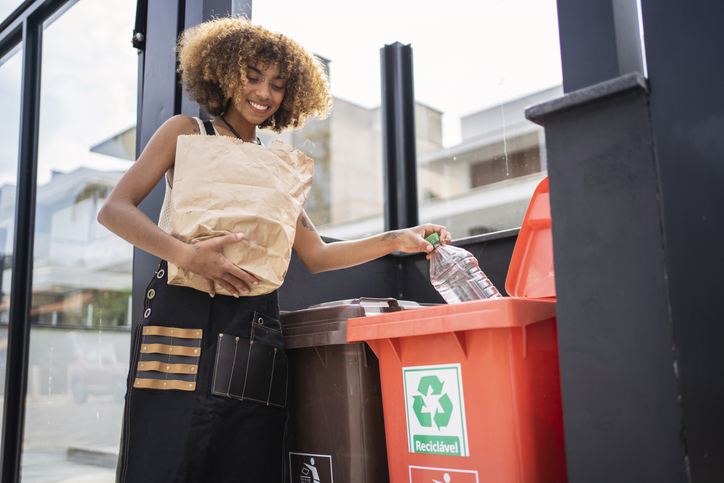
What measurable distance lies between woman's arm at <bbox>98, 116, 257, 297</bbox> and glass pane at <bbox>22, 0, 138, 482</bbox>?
1291mm

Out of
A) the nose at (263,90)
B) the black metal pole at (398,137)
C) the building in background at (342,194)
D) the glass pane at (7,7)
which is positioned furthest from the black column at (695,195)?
the glass pane at (7,7)

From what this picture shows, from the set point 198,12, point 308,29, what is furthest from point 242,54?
point 308,29

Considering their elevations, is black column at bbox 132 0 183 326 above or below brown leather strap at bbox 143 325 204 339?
above

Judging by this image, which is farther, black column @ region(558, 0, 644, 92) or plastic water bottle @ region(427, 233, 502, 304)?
plastic water bottle @ region(427, 233, 502, 304)

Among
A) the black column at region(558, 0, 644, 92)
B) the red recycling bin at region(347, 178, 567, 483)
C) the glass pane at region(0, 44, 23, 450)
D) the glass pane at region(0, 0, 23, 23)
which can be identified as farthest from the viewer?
the glass pane at region(0, 0, 23, 23)

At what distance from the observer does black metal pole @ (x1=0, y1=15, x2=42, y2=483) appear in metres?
3.05

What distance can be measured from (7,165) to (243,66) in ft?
9.04

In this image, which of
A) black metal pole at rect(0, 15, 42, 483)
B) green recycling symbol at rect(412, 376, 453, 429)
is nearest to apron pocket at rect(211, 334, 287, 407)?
green recycling symbol at rect(412, 376, 453, 429)

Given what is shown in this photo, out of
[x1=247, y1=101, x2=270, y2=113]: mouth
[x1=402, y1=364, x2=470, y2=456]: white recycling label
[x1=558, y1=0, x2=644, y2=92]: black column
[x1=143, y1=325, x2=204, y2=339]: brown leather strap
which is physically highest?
[x1=247, y1=101, x2=270, y2=113]: mouth

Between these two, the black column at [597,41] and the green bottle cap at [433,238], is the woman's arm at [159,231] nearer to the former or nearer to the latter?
the green bottle cap at [433,238]

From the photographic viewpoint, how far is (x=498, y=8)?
335cm

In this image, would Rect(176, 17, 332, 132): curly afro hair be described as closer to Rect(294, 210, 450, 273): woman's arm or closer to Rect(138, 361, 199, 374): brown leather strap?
Rect(294, 210, 450, 273): woman's arm

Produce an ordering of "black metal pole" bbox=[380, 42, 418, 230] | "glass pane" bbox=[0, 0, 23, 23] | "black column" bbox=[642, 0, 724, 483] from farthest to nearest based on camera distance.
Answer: "glass pane" bbox=[0, 0, 23, 23]
"black metal pole" bbox=[380, 42, 418, 230]
"black column" bbox=[642, 0, 724, 483]

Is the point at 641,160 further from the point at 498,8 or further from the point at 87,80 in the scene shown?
the point at 87,80
